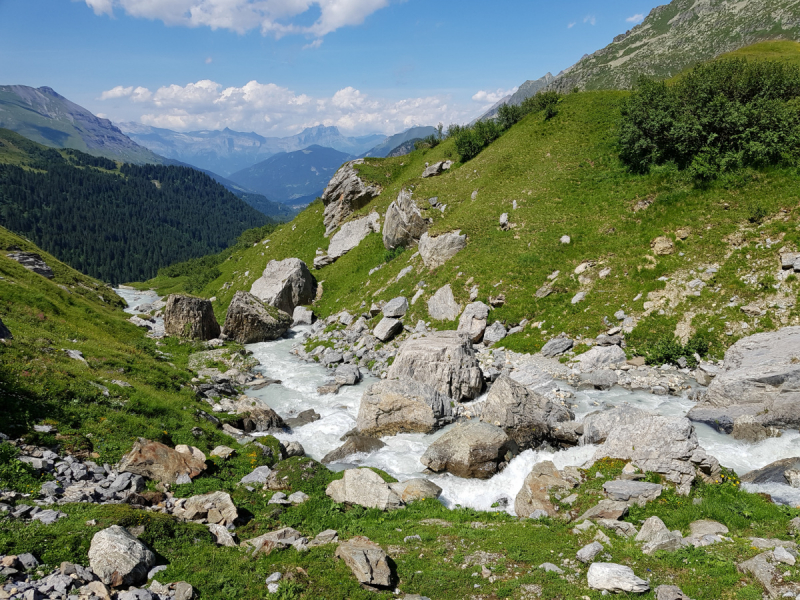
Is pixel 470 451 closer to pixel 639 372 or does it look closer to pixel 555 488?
pixel 555 488

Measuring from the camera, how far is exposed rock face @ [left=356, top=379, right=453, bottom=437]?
25781 millimetres

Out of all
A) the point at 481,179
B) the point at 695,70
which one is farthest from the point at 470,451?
the point at 695,70

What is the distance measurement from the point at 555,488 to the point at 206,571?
13902mm

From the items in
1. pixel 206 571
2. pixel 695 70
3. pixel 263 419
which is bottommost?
pixel 263 419

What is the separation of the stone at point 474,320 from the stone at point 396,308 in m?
6.96

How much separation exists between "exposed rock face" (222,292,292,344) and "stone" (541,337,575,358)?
3225cm

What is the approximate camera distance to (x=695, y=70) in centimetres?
4284

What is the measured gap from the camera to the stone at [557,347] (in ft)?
106

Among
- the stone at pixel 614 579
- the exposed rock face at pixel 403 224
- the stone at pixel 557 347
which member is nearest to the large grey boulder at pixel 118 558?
the stone at pixel 614 579

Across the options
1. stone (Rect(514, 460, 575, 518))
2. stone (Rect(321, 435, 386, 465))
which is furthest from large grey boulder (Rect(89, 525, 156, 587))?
stone (Rect(514, 460, 575, 518))

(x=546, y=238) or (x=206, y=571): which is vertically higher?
(x=546, y=238)

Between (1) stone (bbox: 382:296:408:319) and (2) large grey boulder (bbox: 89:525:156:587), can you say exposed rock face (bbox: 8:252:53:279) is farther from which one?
(2) large grey boulder (bbox: 89:525:156:587)

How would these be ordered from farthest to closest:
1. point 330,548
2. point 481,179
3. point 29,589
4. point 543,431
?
1. point 481,179
2. point 543,431
3. point 330,548
4. point 29,589

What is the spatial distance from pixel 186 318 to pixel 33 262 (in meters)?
44.6
